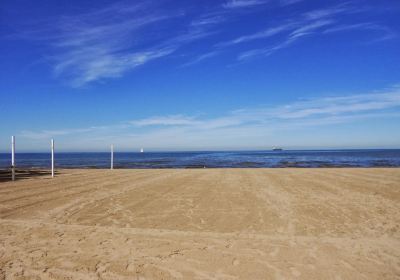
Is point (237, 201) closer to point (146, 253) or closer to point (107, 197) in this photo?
point (107, 197)

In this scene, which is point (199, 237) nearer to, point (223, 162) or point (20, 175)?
point (20, 175)

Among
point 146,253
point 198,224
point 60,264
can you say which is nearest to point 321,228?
point 198,224

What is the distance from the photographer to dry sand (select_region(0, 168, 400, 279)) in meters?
5.13

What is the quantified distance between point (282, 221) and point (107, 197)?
6.47 m

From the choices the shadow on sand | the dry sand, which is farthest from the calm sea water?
the dry sand

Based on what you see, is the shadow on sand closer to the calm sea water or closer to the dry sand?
the dry sand

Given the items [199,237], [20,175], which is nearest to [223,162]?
[20,175]

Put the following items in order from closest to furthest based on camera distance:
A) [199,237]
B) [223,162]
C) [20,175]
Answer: [199,237]
[20,175]
[223,162]

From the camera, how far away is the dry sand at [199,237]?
513 cm

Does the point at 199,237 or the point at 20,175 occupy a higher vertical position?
the point at 20,175

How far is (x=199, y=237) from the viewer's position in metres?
6.91

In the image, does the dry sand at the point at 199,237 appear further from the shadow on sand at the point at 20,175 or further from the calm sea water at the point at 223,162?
the calm sea water at the point at 223,162

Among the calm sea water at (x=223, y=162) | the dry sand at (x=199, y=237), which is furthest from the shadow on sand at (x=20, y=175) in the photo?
the calm sea water at (x=223, y=162)

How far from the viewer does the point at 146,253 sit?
19.4 feet
